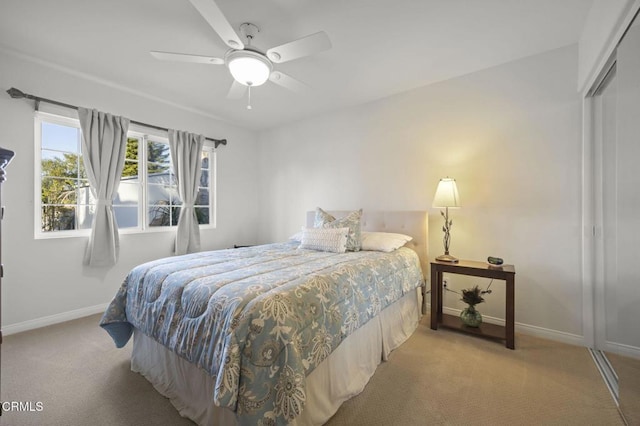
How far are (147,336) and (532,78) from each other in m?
3.90

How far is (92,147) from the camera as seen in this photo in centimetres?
304

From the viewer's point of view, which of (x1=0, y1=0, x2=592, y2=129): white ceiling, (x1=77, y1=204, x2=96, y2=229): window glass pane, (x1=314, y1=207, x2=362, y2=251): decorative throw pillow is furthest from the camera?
(x1=77, y1=204, x2=96, y2=229): window glass pane

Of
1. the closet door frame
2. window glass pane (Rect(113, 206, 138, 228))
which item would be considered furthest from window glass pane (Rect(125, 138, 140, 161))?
the closet door frame

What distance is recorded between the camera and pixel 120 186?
11.3ft

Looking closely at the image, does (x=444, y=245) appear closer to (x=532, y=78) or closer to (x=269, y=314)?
(x=532, y=78)

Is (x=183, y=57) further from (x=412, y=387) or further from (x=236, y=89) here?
(x=412, y=387)

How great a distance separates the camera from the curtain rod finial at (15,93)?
2.59 metres

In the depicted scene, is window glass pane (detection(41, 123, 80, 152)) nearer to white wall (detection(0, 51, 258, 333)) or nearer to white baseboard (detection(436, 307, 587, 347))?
white wall (detection(0, 51, 258, 333))

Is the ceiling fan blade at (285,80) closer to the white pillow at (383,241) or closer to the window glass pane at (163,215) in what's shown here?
the white pillow at (383,241)

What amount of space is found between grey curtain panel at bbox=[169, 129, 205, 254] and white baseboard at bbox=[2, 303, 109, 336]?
3.46 ft

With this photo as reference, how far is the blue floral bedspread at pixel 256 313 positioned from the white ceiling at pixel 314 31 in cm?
187

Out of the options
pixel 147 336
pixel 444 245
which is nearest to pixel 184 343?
pixel 147 336

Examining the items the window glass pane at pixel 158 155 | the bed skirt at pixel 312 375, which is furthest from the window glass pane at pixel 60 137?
the bed skirt at pixel 312 375

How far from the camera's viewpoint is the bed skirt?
1527mm
